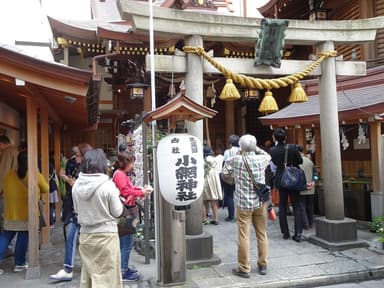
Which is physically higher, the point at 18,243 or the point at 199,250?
the point at 18,243

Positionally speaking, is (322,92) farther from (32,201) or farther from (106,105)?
(106,105)

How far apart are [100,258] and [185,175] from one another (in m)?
1.56

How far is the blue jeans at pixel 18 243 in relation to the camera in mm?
5781

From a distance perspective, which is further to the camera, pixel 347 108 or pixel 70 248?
pixel 347 108

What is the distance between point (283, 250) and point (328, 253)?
80cm

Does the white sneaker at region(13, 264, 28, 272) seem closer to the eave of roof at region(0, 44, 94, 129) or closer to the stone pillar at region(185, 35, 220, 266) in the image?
the stone pillar at region(185, 35, 220, 266)

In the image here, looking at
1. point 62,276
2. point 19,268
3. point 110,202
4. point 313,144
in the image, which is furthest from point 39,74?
point 313,144

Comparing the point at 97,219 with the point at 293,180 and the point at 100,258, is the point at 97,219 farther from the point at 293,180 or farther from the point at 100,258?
the point at 293,180

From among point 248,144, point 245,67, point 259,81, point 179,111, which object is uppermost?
point 245,67

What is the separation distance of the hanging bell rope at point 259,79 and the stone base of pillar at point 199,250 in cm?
291

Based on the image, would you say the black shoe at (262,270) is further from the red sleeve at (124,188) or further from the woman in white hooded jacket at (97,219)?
the woman in white hooded jacket at (97,219)

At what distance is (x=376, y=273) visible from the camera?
576 cm

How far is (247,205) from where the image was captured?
5.47 metres

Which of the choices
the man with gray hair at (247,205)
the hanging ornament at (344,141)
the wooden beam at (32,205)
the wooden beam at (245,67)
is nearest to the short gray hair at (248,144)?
the man with gray hair at (247,205)
